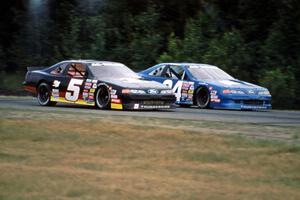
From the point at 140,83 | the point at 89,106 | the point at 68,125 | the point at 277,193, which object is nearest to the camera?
→ the point at 277,193

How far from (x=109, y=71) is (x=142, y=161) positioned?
33.4ft

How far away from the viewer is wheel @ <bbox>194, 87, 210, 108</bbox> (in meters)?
20.4

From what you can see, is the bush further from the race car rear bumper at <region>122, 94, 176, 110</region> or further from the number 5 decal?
the number 5 decal

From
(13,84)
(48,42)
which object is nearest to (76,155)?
(13,84)

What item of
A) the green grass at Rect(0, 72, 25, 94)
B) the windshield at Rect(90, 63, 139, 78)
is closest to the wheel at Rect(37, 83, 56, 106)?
the windshield at Rect(90, 63, 139, 78)

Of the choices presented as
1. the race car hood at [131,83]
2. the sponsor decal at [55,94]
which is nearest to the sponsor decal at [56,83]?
the sponsor decal at [55,94]

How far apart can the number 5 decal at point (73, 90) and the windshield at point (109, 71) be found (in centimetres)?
50

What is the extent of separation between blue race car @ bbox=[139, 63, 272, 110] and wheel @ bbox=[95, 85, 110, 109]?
125 inches

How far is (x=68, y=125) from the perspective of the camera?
504 inches

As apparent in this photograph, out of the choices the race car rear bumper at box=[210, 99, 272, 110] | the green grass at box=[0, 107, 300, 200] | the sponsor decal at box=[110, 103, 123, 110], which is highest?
the race car rear bumper at box=[210, 99, 272, 110]

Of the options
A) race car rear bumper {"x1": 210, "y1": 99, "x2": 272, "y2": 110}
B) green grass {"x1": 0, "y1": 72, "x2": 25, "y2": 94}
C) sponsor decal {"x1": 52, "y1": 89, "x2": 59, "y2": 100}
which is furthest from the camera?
green grass {"x1": 0, "y1": 72, "x2": 25, "y2": 94}

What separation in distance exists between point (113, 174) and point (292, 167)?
2189 millimetres

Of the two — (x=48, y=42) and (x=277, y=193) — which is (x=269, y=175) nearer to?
(x=277, y=193)

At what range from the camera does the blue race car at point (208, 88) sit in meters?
19.9
